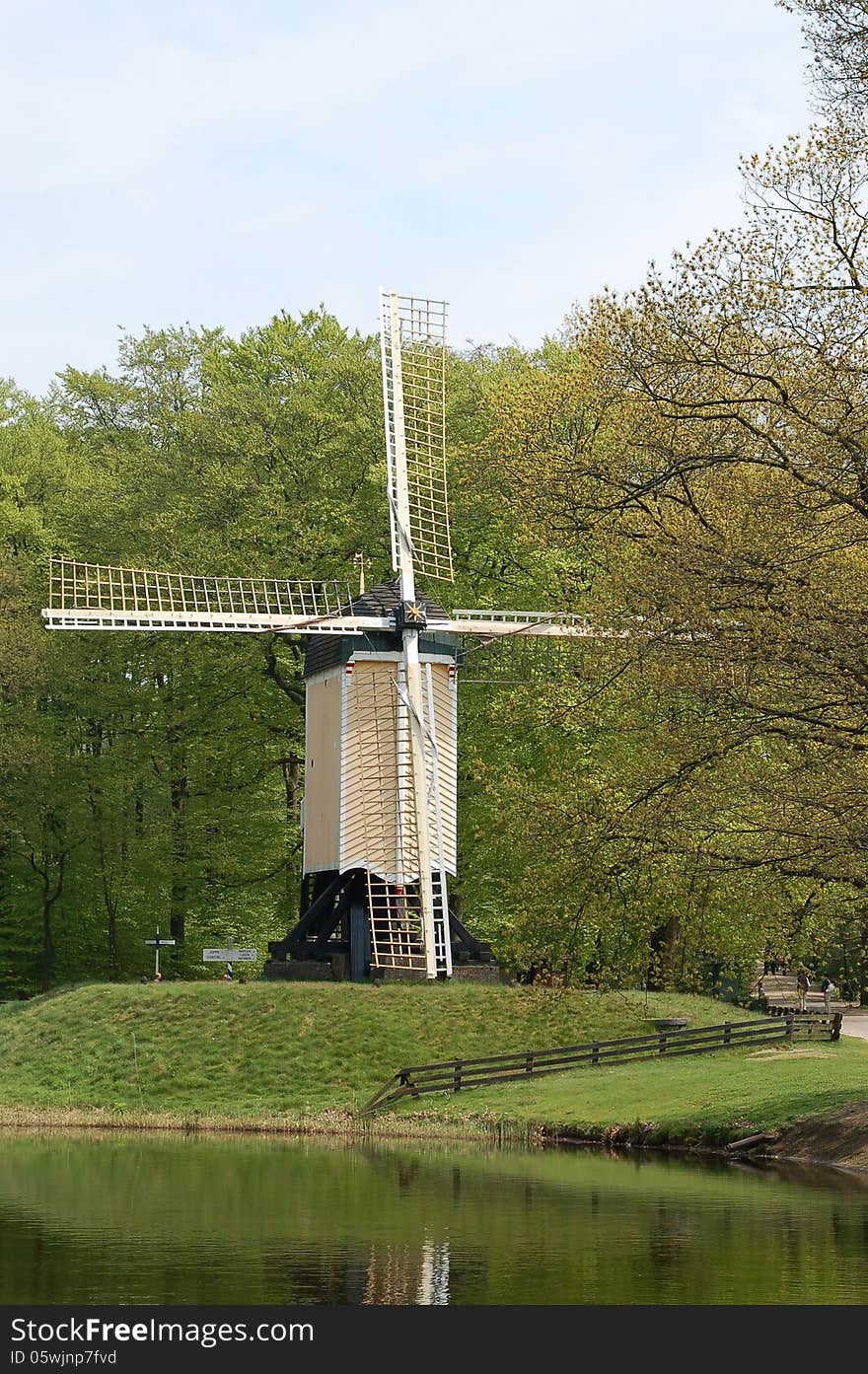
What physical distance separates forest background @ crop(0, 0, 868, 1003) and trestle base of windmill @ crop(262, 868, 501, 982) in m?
2.18

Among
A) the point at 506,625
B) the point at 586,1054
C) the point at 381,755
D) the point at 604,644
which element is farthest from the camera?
the point at 506,625

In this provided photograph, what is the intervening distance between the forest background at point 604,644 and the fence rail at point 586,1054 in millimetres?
1831

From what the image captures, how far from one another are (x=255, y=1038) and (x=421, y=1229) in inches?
579

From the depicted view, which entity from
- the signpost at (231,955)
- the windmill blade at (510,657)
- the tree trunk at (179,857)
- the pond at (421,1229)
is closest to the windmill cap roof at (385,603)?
the windmill blade at (510,657)

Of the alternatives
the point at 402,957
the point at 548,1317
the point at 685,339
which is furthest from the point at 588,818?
the point at 402,957

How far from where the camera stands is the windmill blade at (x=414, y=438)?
121 ft

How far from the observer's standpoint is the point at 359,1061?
3045 centimetres

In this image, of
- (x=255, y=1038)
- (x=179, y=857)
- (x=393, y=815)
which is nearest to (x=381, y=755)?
(x=393, y=815)

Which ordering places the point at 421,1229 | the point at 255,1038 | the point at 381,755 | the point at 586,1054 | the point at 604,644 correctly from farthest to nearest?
the point at 381,755 → the point at 255,1038 → the point at 586,1054 → the point at 604,644 → the point at 421,1229

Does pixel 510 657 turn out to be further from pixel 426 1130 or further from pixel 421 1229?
pixel 421 1229

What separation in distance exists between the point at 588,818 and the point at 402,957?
13.7m

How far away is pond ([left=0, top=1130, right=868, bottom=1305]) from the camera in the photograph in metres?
13.9

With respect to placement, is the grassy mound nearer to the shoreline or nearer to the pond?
the shoreline

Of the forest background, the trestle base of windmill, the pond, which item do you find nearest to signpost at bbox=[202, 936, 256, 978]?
the trestle base of windmill
